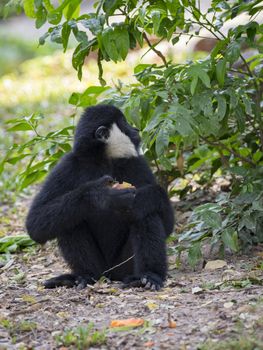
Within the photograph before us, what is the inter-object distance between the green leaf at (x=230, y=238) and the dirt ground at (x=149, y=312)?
23cm

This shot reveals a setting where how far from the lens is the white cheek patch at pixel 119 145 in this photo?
612cm

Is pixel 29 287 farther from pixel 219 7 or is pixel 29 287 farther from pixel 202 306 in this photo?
pixel 219 7

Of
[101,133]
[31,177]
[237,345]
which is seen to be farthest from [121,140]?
[237,345]

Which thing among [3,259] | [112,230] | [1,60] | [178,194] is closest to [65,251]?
[112,230]

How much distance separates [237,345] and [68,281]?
2.31m

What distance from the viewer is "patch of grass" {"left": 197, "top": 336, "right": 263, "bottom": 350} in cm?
389

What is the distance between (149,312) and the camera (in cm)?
494

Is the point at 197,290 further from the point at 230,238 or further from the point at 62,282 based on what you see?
the point at 62,282

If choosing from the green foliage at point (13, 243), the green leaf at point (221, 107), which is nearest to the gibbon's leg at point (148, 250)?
the green leaf at point (221, 107)

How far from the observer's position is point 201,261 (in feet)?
21.4

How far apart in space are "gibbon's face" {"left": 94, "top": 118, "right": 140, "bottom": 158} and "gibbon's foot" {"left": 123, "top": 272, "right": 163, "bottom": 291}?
3.44 ft

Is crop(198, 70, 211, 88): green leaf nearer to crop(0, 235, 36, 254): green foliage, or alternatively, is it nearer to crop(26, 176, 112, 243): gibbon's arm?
crop(26, 176, 112, 243): gibbon's arm

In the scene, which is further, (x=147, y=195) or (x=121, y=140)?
(x=121, y=140)

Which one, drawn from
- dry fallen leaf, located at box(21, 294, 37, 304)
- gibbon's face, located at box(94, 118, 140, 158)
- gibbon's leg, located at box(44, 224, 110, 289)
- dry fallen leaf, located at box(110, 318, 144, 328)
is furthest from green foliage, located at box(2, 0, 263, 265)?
dry fallen leaf, located at box(21, 294, 37, 304)
